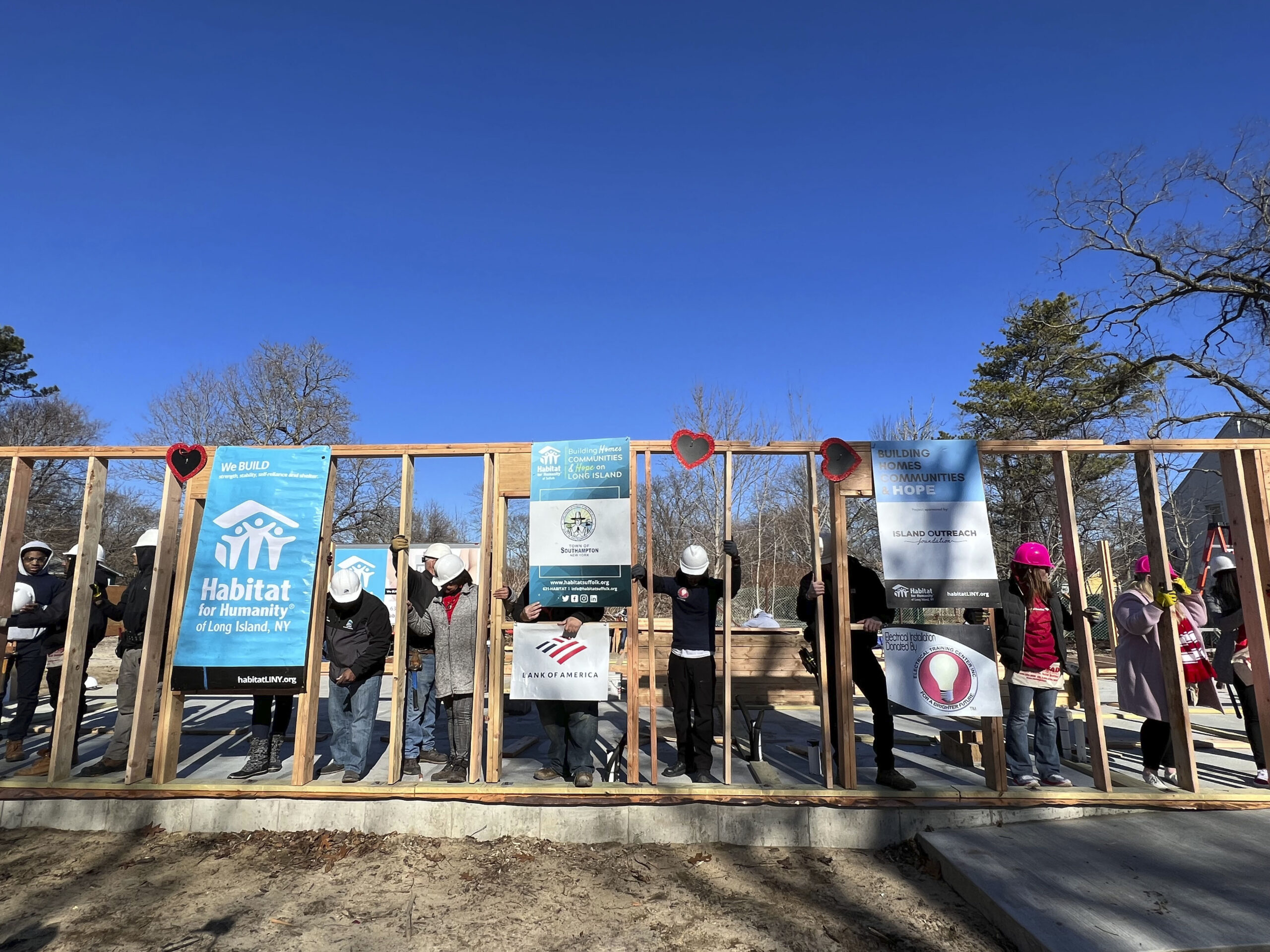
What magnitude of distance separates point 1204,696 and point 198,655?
9.27 meters

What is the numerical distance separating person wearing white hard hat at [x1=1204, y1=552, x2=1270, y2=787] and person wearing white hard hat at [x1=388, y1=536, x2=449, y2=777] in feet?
23.5

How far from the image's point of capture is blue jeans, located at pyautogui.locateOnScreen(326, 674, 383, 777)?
19.4 ft

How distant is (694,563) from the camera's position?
6066 millimetres

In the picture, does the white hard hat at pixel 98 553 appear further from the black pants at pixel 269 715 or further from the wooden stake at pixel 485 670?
the wooden stake at pixel 485 670

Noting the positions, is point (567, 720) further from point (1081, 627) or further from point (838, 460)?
point (1081, 627)

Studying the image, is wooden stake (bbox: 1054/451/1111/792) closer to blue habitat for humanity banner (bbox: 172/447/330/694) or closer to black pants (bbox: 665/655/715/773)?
black pants (bbox: 665/655/715/773)

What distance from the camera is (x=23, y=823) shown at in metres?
5.57

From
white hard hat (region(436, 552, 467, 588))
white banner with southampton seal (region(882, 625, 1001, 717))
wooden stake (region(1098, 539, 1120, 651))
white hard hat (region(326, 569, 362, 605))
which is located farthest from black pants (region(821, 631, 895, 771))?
wooden stake (region(1098, 539, 1120, 651))

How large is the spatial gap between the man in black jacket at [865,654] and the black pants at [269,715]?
4.63m

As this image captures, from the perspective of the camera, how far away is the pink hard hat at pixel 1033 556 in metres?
5.80

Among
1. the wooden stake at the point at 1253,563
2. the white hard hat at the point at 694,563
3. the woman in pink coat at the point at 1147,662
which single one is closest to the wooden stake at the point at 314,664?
the white hard hat at the point at 694,563

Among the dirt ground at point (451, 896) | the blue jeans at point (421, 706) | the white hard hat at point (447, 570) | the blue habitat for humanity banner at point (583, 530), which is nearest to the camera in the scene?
the dirt ground at point (451, 896)

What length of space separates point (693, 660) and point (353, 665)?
294 centimetres

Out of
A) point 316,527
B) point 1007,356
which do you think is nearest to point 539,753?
point 316,527
